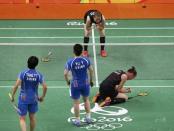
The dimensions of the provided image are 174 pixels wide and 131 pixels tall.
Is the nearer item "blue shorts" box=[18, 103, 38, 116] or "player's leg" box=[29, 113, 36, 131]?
"blue shorts" box=[18, 103, 38, 116]

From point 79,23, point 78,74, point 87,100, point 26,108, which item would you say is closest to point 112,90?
point 87,100

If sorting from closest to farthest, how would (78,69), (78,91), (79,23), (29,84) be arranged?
(29,84) → (78,69) → (78,91) → (79,23)

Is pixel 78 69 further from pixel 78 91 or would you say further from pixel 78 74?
pixel 78 91

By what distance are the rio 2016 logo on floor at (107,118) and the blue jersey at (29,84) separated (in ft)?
6.73

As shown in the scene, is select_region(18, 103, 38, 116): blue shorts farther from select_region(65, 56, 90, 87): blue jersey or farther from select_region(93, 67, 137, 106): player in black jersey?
select_region(93, 67, 137, 106): player in black jersey

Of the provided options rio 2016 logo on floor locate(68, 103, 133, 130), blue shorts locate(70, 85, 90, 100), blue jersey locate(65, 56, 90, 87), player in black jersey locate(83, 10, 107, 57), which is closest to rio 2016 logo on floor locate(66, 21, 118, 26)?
player in black jersey locate(83, 10, 107, 57)

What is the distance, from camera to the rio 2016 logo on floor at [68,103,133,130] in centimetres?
1311

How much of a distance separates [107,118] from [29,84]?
300cm

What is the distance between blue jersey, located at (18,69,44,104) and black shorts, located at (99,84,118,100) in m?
3.33

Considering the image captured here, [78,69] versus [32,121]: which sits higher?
[78,69]

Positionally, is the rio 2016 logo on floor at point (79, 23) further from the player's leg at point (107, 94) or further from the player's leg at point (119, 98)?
the player's leg at point (107, 94)

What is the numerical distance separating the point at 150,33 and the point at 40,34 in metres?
4.94

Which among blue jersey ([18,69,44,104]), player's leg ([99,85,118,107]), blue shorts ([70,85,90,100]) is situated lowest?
player's leg ([99,85,118,107])

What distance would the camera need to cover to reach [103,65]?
18.4 m
